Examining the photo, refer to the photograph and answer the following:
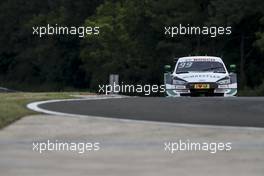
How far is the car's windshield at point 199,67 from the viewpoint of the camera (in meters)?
22.6

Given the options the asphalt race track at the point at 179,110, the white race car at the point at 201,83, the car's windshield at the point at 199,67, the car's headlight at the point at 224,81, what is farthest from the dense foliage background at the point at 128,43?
the asphalt race track at the point at 179,110

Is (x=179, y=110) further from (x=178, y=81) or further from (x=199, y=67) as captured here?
(x=199, y=67)

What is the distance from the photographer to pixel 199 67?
23.1m

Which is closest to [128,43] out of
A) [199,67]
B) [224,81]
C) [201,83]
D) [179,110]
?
[199,67]

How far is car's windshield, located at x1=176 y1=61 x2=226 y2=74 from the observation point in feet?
74.3

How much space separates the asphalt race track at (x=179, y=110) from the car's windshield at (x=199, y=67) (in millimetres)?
5174

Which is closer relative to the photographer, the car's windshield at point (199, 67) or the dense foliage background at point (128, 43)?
the car's windshield at point (199, 67)

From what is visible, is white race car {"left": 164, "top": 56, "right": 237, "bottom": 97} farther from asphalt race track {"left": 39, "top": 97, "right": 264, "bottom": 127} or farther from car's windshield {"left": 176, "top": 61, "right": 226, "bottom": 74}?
asphalt race track {"left": 39, "top": 97, "right": 264, "bottom": 127}

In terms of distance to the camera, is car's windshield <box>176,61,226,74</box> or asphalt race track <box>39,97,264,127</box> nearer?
asphalt race track <box>39,97,264,127</box>

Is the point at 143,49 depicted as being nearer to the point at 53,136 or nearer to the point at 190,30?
the point at 190,30

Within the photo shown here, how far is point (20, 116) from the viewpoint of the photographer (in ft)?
44.1

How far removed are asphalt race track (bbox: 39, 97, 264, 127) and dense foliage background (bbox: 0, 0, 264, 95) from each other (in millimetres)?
32978

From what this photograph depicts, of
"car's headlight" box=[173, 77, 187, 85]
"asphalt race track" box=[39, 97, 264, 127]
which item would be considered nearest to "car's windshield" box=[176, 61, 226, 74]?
"car's headlight" box=[173, 77, 187, 85]

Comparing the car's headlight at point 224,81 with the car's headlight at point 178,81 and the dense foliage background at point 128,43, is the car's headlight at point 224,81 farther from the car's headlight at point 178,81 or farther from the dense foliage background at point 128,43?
the dense foliage background at point 128,43
